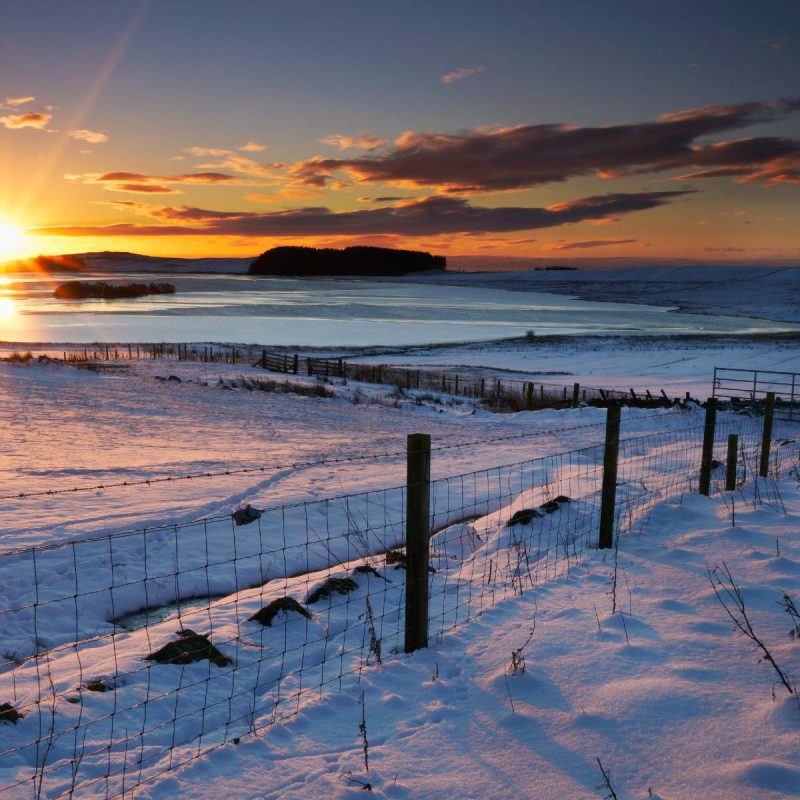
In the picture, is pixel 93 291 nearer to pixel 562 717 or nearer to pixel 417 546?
pixel 417 546

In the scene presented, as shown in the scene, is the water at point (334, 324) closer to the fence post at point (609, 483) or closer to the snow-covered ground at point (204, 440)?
the snow-covered ground at point (204, 440)

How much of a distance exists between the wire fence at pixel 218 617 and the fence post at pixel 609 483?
330mm

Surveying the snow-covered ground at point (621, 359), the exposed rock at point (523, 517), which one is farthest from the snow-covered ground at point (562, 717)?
the snow-covered ground at point (621, 359)

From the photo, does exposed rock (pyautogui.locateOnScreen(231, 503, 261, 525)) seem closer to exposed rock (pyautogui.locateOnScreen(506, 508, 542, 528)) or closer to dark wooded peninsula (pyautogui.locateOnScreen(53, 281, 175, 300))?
exposed rock (pyautogui.locateOnScreen(506, 508, 542, 528))

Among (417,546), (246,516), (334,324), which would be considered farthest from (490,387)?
(334,324)

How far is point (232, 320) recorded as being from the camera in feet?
321

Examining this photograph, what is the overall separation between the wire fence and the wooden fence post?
26 centimetres

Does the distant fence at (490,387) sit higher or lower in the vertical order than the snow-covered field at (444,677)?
lower

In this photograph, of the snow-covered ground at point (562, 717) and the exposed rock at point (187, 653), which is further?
the exposed rock at point (187, 653)

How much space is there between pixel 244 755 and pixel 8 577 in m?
5.57

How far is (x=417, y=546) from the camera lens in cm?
577

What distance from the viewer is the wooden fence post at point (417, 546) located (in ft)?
18.7

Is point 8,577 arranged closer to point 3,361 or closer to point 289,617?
point 289,617

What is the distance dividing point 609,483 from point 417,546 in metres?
3.50
